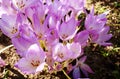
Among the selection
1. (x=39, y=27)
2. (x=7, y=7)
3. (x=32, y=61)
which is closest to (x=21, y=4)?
(x=7, y=7)

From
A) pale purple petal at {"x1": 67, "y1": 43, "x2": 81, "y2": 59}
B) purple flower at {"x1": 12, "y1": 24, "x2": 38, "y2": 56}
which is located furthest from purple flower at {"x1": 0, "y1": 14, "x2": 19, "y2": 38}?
pale purple petal at {"x1": 67, "y1": 43, "x2": 81, "y2": 59}

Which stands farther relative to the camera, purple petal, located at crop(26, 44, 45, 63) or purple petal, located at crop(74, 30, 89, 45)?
purple petal, located at crop(74, 30, 89, 45)

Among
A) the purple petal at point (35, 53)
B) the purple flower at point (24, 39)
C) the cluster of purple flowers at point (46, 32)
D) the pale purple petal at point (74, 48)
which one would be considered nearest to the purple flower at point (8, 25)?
the cluster of purple flowers at point (46, 32)

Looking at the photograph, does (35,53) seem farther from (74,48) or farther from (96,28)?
(96,28)

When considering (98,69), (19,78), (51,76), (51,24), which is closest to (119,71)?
(98,69)

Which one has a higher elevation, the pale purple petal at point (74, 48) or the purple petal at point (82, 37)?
the purple petal at point (82, 37)

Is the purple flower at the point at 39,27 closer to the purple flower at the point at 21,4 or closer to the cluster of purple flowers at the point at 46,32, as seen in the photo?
the cluster of purple flowers at the point at 46,32

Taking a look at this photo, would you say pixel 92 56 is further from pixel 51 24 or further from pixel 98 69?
pixel 51 24

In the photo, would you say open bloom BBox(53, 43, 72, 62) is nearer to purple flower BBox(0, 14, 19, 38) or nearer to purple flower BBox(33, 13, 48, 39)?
purple flower BBox(33, 13, 48, 39)
